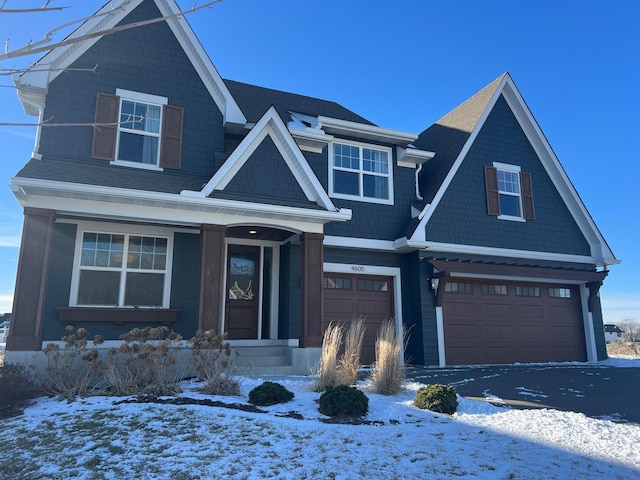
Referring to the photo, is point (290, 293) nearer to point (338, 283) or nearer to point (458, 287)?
point (338, 283)

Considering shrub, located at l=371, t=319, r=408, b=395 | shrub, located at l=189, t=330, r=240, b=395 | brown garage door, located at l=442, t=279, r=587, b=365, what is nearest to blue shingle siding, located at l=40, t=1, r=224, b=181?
shrub, located at l=189, t=330, r=240, b=395

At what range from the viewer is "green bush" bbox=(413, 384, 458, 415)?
6141 millimetres

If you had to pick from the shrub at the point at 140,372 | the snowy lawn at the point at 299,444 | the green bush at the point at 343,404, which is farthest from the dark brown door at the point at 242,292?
the green bush at the point at 343,404

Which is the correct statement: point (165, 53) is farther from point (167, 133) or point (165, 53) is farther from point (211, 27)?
point (211, 27)

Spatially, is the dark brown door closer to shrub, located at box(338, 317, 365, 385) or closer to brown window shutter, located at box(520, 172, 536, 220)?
shrub, located at box(338, 317, 365, 385)

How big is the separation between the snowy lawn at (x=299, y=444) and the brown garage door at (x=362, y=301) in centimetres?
583

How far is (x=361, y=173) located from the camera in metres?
12.9

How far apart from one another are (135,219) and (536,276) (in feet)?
35.2

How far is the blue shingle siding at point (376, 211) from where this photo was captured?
12227 millimetres

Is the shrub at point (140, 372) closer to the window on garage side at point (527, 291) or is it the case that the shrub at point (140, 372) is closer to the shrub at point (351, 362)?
the shrub at point (351, 362)

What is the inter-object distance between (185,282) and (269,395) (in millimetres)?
4619

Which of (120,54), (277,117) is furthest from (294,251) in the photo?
(120,54)

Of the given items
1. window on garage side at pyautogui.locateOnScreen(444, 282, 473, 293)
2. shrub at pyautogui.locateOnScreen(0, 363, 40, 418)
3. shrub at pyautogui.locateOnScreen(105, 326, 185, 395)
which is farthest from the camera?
window on garage side at pyautogui.locateOnScreen(444, 282, 473, 293)

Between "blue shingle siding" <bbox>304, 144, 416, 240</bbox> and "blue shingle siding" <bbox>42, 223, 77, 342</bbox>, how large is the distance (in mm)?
5725
